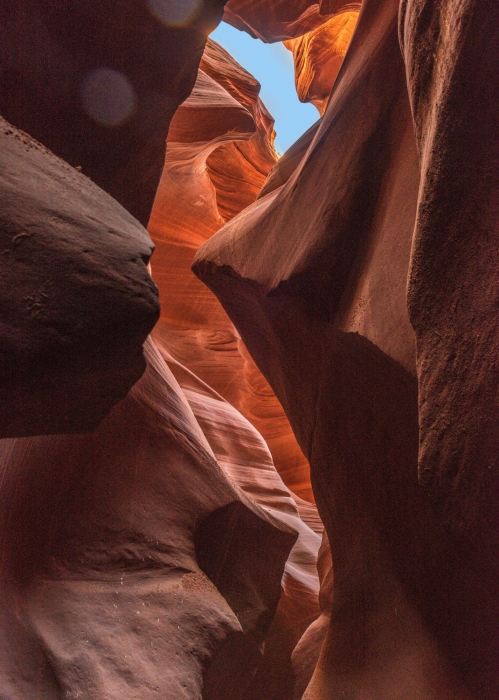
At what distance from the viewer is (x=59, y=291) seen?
5.94 feet

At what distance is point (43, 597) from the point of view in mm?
3125

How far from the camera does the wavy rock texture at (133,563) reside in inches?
114

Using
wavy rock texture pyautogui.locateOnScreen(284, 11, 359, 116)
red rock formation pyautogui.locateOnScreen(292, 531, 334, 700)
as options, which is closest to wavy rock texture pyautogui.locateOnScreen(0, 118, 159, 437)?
red rock formation pyautogui.locateOnScreen(292, 531, 334, 700)

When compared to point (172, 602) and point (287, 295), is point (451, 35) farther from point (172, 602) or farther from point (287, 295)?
point (172, 602)

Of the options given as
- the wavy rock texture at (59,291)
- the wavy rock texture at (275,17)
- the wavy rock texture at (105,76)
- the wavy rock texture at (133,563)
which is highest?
the wavy rock texture at (275,17)

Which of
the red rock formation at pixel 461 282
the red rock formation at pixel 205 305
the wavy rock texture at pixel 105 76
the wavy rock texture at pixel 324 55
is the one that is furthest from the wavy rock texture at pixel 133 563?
the wavy rock texture at pixel 324 55

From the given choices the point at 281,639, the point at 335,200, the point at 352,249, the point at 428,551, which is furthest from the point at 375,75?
the point at 281,639

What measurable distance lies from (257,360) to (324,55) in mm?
9001

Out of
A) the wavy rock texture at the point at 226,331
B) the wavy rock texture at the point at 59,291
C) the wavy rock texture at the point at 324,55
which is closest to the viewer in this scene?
the wavy rock texture at the point at 59,291

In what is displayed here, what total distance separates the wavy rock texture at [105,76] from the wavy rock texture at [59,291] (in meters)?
1.10

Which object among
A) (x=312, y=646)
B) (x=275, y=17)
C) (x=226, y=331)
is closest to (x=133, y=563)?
(x=312, y=646)

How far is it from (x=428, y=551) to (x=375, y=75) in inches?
110

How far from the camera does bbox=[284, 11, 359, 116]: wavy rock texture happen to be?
1162 centimetres

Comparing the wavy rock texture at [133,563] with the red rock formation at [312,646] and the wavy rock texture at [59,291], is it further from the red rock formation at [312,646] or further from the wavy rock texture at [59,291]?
the wavy rock texture at [59,291]
